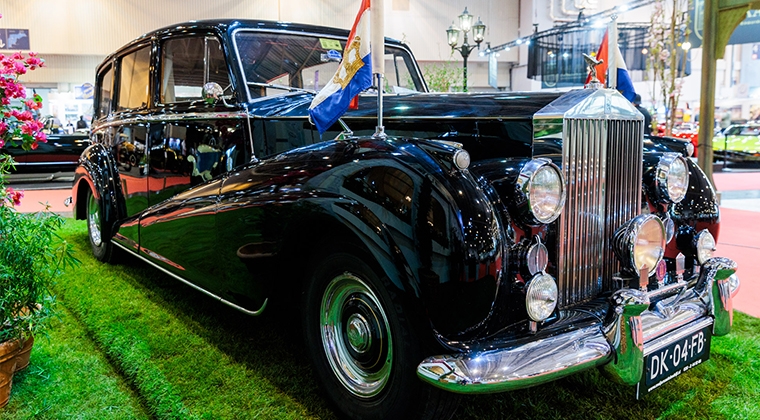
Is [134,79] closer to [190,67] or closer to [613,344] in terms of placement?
[190,67]

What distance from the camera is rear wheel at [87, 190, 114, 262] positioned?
4.30 m

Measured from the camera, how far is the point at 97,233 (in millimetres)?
4645

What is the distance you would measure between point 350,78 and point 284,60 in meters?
1.19

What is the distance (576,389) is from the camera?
2.45 m

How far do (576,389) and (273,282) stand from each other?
4.48 ft

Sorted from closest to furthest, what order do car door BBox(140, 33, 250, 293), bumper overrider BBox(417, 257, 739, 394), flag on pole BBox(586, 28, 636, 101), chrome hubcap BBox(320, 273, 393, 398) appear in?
bumper overrider BBox(417, 257, 739, 394) < chrome hubcap BBox(320, 273, 393, 398) < flag on pole BBox(586, 28, 636, 101) < car door BBox(140, 33, 250, 293)

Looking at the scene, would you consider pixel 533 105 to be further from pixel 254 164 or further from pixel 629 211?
pixel 254 164

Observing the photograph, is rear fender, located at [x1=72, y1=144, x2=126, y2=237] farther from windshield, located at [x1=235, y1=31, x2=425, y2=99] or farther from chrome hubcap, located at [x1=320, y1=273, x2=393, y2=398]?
chrome hubcap, located at [x1=320, y1=273, x2=393, y2=398]

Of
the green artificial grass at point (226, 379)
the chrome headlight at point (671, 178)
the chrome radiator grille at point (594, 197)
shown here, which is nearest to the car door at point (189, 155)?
the green artificial grass at point (226, 379)

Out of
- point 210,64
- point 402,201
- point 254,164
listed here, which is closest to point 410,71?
point 210,64

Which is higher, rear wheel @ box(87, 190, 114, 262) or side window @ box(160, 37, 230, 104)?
side window @ box(160, 37, 230, 104)

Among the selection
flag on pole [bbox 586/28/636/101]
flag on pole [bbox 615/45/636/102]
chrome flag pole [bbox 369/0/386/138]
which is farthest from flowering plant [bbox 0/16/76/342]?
flag on pole [bbox 615/45/636/102]

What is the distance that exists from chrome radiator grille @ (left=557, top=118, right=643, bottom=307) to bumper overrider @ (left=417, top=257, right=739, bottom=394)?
23 centimetres

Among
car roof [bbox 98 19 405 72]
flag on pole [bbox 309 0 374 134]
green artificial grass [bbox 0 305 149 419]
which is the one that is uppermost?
car roof [bbox 98 19 405 72]
